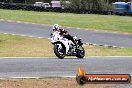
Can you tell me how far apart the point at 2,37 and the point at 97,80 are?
77.3 ft

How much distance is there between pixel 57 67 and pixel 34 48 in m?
9.93

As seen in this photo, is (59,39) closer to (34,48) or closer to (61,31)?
(61,31)

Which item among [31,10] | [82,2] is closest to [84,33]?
[31,10]

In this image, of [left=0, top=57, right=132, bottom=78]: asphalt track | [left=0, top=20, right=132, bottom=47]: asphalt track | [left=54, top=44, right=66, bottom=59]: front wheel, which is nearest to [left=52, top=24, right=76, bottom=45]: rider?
[left=54, top=44, right=66, bottom=59]: front wheel

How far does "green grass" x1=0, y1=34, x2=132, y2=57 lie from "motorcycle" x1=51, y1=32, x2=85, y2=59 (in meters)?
3.60

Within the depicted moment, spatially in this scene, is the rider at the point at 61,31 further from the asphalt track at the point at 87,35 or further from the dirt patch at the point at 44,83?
the asphalt track at the point at 87,35

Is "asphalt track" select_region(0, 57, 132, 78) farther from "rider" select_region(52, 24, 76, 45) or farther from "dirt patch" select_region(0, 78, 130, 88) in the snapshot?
"rider" select_region(52, 24, 76, 45)

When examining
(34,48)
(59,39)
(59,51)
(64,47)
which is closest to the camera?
(59,39)

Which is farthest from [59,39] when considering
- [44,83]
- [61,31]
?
[44,83]

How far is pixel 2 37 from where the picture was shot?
95.1ft

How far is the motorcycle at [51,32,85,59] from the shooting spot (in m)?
17.2

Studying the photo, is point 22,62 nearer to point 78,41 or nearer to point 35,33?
point 78,41

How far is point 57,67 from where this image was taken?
47.6ft

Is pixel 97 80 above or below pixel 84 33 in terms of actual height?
above
